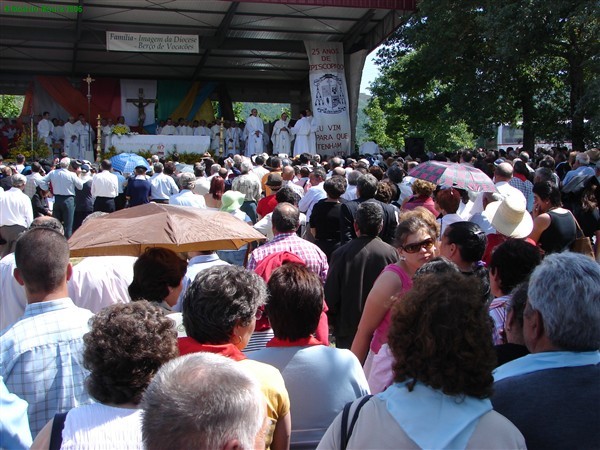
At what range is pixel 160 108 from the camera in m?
28.5

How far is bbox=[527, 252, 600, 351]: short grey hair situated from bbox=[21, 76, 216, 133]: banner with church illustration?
26456 mm

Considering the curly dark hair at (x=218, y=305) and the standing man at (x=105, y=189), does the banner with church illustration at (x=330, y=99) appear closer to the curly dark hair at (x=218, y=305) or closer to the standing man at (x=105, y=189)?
the standing man at (x=105, y=189)

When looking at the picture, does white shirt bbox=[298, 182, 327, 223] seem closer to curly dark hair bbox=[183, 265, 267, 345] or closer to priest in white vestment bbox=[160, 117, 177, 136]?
curly dark hair bbox=[183, 265, 267, 345]

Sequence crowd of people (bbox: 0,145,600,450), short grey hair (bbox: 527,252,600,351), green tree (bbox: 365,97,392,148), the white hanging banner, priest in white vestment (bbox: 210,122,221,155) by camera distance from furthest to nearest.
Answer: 1. green tree (bbox: 365,97,392,148)
2. priest in white vestment (bbox: 210,122,221,155)
3. the white hanging banner
4. short grey hair (bbox: 527,252,600,351)
5. crowd of people (bbox: 0,145,600,450)

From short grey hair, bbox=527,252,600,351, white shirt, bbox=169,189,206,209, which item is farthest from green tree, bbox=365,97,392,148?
short grey hair, bbox=527,252,600,351

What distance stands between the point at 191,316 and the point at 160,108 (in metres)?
26.9

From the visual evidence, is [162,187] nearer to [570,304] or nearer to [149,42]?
[570,304]

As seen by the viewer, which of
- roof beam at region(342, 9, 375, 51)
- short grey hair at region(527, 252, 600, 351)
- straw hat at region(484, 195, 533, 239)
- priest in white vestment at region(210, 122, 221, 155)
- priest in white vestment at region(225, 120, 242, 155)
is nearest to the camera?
short grey hair at region(527, 252, 600, 351)

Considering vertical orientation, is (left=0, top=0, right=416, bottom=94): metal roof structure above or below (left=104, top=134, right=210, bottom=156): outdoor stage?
above

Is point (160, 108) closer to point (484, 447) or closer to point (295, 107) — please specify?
point (295, 107)

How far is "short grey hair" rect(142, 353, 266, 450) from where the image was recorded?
61.7 inches

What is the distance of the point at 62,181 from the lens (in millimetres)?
12914

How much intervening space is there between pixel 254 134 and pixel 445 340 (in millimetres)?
22697

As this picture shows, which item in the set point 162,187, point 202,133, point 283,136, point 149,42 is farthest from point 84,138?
point 162,187
